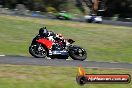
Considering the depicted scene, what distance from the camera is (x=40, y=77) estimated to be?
17250 mm

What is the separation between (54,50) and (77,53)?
1308 millimetres

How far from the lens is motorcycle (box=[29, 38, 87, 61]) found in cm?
2239

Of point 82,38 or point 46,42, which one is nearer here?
point 46,42

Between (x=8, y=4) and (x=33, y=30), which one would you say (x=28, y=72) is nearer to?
(x=33, y=30)

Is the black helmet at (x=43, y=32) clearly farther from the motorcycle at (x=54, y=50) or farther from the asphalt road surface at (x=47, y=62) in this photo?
the asphalt road surface at (x=47, y=62)

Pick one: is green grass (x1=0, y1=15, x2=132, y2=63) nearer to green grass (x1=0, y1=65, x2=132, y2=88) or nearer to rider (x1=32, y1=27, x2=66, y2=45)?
rider (x1=32, y1=27, x2=66, y2=45)

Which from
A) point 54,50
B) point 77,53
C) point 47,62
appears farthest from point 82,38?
point 47,62

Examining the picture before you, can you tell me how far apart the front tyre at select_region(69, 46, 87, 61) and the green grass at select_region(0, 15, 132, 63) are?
191 inches

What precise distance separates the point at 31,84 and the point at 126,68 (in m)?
7.65

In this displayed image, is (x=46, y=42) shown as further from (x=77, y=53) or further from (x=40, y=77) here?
(x=40, y=77)

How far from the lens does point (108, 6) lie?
75375 mm

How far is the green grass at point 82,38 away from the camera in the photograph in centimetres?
3056

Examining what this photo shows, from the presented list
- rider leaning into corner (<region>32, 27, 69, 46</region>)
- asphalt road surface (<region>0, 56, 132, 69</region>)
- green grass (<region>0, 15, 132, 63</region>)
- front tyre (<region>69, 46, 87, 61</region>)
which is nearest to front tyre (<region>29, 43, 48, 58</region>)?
rider leaning into corner (<region>32, 27, 69, 46</region>)

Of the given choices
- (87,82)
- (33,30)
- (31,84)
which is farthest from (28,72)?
(33,30)
